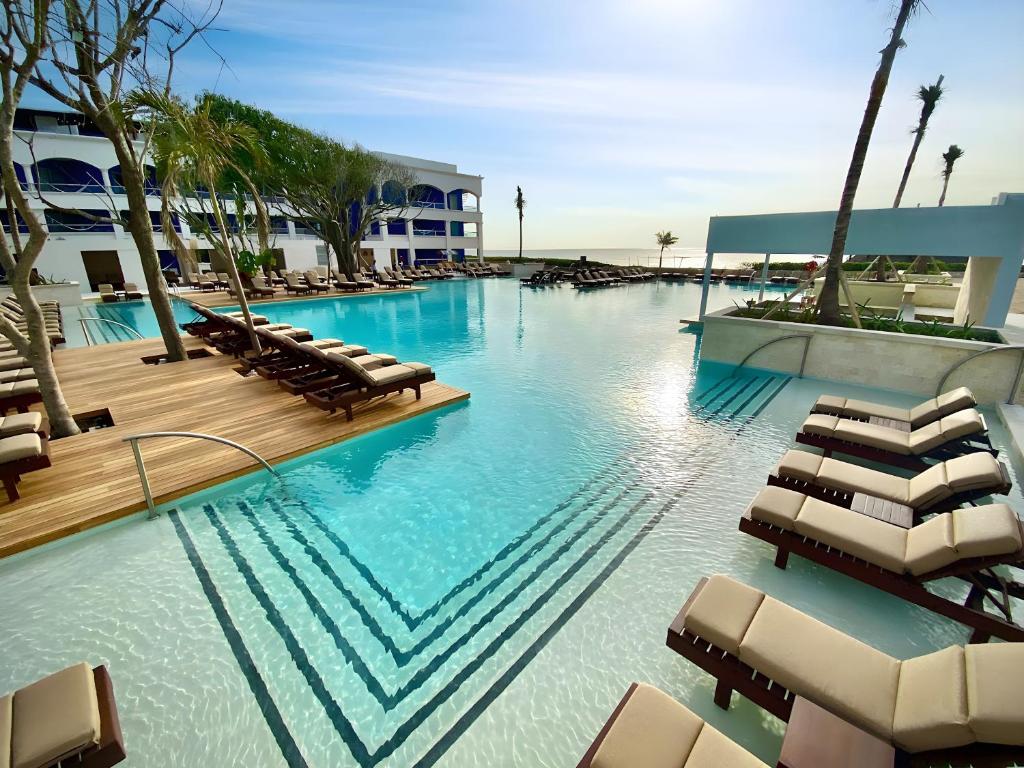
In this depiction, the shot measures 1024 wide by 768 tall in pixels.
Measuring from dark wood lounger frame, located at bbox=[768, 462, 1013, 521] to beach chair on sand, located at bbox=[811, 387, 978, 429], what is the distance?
3.45 feet

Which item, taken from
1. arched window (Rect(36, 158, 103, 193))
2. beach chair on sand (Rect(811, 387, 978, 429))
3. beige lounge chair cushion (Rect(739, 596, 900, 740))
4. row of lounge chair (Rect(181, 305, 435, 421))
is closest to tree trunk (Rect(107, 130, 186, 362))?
row of lounge chair (Rect(181, 305, 435, 421))

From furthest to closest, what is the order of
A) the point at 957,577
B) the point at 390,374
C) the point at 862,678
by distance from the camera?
the point at 390,374
the point at 957,577
the point at 862,678

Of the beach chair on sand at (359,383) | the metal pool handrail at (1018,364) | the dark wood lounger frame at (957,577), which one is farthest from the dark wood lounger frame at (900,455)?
the beach chair on sand at (359,383)

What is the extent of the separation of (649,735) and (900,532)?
250cm

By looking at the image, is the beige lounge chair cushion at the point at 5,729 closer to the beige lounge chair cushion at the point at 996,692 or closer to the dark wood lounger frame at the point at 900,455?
the beige lounge chair cushion at the point at 996,692

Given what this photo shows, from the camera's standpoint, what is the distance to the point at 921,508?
329cm

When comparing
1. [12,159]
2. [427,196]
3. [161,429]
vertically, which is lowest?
[161,429]

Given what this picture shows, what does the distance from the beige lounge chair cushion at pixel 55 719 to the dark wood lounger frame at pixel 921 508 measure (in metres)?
4.46

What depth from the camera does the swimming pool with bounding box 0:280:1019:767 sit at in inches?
86.0

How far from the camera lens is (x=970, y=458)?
10.9ft

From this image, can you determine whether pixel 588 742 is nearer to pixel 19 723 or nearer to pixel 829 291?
pixel 19 723

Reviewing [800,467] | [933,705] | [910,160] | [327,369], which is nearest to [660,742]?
[933,705]

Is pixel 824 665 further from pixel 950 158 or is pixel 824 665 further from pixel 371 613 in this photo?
pixel 950 158

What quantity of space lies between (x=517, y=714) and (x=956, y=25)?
37.1 ft
